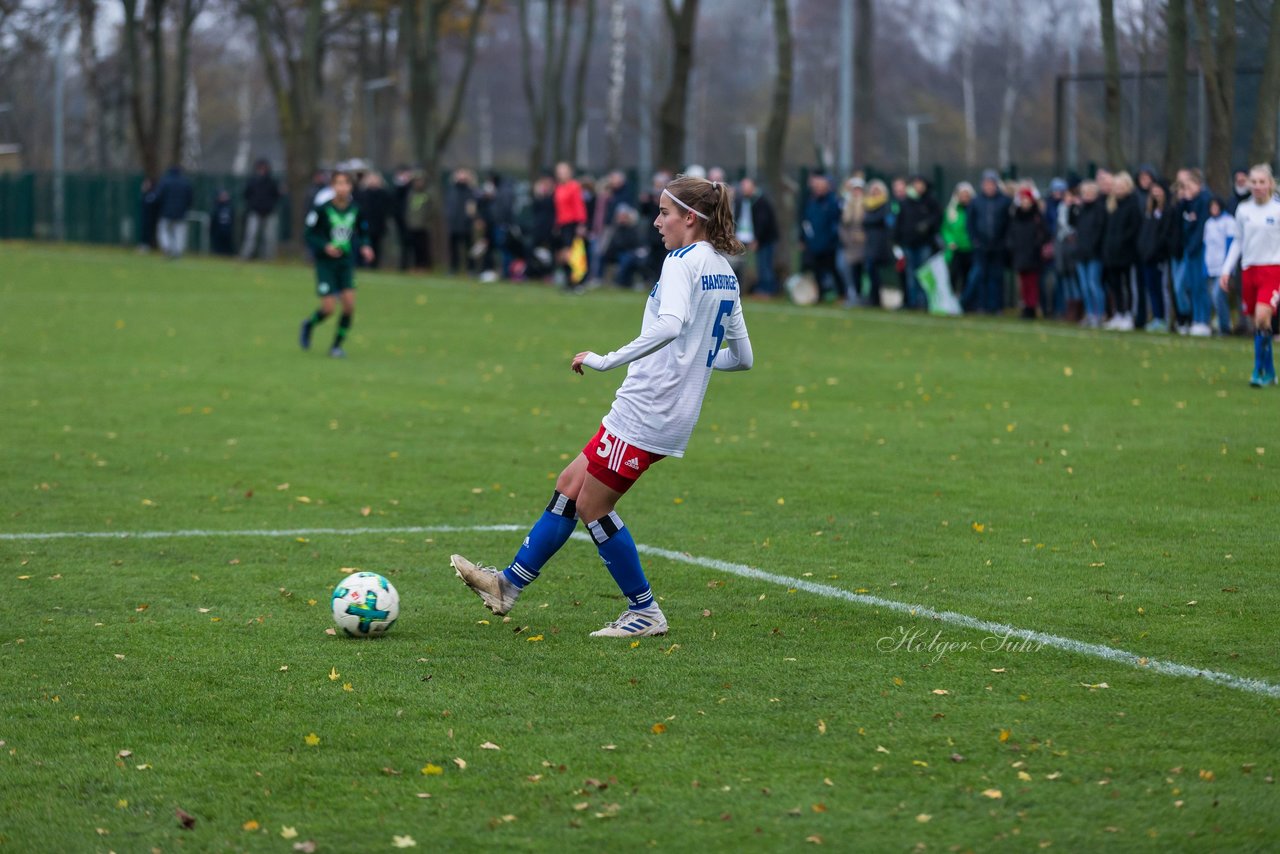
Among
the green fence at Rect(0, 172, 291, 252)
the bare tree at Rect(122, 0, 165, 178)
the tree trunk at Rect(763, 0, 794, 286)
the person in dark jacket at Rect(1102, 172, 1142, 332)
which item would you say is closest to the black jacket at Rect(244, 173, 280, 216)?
the green fence at Rect(0, 172, 291, 252)

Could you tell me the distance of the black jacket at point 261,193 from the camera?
3882cm

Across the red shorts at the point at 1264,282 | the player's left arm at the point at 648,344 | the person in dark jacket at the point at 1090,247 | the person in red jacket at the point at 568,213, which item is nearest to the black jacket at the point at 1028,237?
the person in dark jacket at the point at 1090,247

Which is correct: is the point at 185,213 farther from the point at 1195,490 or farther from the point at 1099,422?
the point at 1195,490

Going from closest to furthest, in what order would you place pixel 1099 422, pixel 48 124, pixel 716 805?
pixel 716 805, pixel 1099 422, pixel 48 124

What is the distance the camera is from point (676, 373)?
6.73 metres

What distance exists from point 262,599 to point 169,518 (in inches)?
92.6

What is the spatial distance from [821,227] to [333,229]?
10062 millimetres

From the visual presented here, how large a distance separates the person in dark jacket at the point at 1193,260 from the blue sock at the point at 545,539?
14913 millimetres

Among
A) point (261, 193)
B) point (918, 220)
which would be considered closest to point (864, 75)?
point (261, 193)

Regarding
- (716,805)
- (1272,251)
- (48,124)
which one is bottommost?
(716,805)

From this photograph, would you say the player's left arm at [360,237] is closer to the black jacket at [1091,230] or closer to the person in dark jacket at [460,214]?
the black jacket at [1091,230]

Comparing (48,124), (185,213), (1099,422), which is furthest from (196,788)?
(48,124)

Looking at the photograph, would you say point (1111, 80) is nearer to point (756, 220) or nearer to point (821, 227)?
point (821, 227)

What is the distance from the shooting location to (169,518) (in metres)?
9.80
